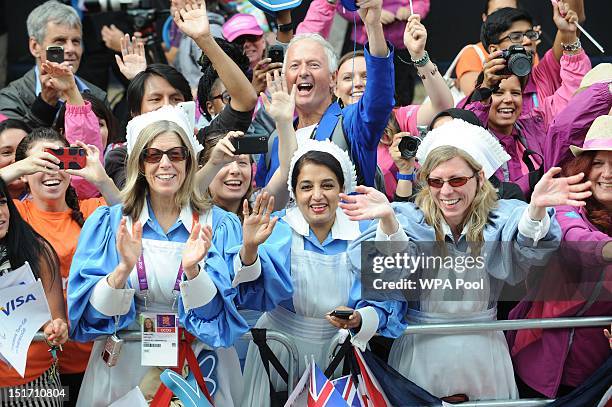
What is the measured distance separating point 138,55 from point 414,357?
8.86ft

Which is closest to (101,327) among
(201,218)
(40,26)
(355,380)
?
(201,218)

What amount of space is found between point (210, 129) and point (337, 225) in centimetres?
110

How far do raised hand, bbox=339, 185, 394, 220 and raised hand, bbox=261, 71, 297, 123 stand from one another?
0.93 metres

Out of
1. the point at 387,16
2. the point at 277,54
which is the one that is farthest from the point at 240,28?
the point at 387,16

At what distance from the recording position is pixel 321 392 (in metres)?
4.84

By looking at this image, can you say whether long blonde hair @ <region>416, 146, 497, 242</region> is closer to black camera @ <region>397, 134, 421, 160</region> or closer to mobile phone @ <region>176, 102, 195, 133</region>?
black camera @ <region>397, 134, 421, 160</region>

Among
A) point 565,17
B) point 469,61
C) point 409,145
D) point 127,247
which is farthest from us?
point 469,61

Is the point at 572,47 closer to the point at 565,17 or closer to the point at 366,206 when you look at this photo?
the point at 565,17

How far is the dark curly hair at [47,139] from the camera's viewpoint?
5.54 metres

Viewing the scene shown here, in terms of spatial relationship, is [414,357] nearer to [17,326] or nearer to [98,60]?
[17,326]

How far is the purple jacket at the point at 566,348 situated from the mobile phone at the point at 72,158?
210 centimetres

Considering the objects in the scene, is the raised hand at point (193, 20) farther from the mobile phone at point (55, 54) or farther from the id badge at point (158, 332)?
the id badge at point (158, 332)

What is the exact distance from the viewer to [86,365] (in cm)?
527

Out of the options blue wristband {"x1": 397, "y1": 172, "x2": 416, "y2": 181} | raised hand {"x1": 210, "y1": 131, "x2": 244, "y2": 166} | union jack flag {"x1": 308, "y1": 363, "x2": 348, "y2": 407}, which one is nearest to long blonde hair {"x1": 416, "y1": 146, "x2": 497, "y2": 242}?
blue wristband {"x1": 397, "y1": 172, "x2": 416, "y2": 181}
